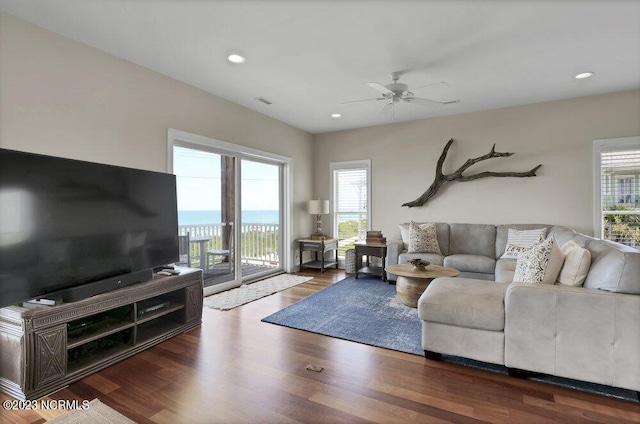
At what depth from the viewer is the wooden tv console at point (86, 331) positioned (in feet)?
6.26

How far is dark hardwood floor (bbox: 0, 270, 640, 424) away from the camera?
1.77 meters

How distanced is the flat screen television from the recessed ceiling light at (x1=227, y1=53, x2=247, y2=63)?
1371 millimetres

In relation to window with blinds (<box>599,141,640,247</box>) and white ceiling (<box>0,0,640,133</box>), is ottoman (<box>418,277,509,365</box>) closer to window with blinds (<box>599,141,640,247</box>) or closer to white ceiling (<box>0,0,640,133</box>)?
white ceiling (<box>0,0,640,133</box>)

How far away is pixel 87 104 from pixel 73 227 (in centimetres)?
131

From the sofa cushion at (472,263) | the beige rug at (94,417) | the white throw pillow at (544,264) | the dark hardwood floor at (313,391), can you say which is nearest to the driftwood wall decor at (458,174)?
the sofa cushion at (472,263)

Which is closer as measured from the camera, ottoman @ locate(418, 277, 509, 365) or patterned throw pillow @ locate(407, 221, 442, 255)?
ottoman @ locate(418, 277, 509, 365)

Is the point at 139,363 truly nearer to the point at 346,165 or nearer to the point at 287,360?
the point at 287,360

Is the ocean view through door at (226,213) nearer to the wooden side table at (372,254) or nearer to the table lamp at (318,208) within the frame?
the table lamp at (318,208)

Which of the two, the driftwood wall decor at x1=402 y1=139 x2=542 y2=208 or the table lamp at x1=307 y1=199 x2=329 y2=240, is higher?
the driftwood wall decor at x1=402 y1=139 x2=542 y2=208

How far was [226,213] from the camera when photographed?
473cm

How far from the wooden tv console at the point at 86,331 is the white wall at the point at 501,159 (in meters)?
3.78

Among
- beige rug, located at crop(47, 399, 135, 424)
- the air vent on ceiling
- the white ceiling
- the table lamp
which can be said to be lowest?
beige rug, located at crop(47, 399, 135, 424)

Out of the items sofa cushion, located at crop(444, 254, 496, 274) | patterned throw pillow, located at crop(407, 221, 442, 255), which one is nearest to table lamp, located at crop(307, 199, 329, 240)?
patterned throw pillow, located at crop(407, 221, 442, 255)

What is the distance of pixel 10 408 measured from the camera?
185 centimetres
